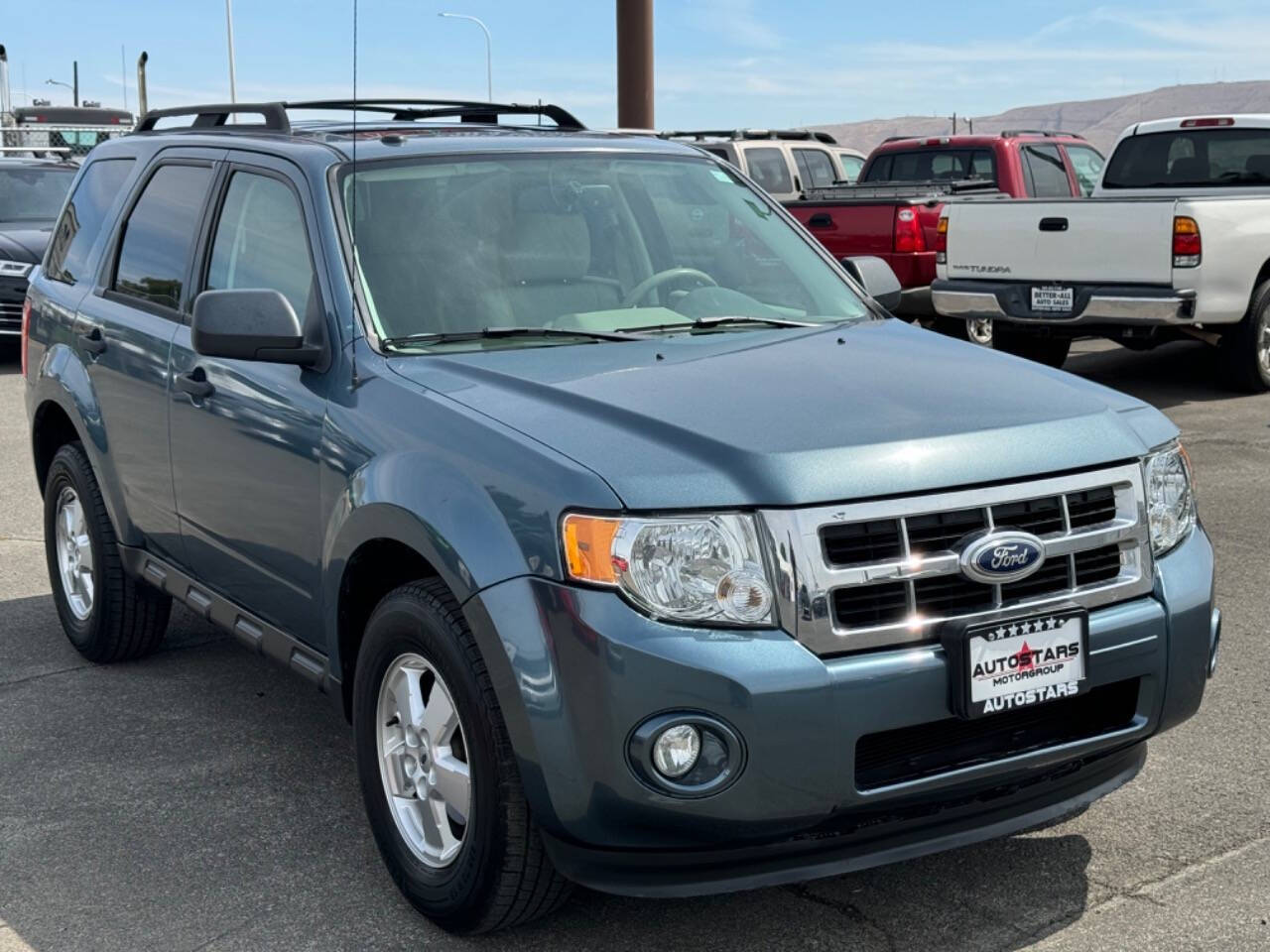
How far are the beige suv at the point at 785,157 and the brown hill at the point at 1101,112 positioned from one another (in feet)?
450

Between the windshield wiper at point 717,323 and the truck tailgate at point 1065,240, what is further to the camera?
the truck tailgate at point 1065,240

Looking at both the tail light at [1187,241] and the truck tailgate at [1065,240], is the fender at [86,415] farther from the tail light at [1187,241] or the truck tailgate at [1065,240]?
the tail light at [1187,241]

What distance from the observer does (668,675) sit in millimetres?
3035

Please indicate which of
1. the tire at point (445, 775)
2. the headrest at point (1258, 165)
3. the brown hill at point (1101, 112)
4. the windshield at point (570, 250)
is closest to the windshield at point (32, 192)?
the headrest at point (1258, 165)

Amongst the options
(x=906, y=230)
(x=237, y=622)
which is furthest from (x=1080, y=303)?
(x=237, y=622)

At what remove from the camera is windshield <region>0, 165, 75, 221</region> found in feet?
52.5

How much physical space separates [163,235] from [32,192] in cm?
1214

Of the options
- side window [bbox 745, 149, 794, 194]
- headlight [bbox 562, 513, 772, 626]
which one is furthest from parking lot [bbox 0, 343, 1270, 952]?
side window [bbox 745, 149, 794, 194]

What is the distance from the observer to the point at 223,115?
5562mm

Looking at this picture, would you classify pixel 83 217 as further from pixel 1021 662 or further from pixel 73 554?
pixel 1021 662

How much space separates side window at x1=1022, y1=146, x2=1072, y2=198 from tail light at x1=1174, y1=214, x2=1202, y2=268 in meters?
4.99

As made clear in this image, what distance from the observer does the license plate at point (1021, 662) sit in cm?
320

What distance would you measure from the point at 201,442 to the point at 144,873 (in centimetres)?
125

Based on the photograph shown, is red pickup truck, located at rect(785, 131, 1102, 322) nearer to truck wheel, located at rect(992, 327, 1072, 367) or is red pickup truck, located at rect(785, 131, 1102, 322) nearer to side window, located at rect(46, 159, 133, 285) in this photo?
truck wheel, located at rect(992, 327, 1072, 367)
